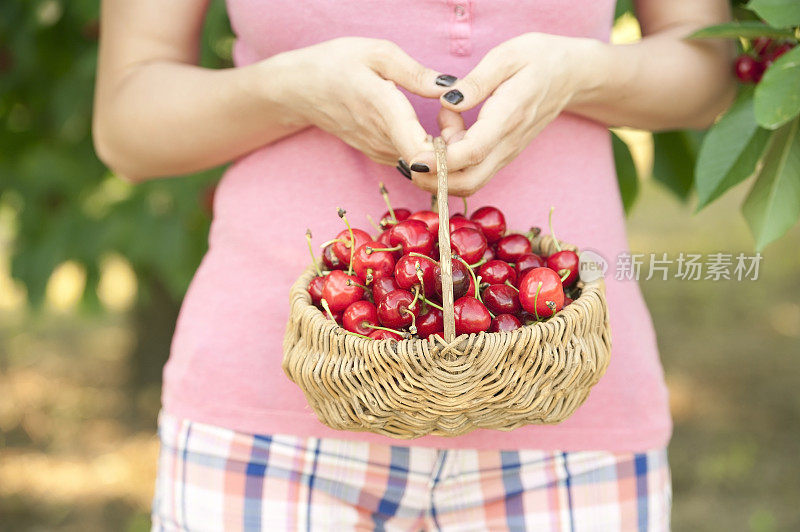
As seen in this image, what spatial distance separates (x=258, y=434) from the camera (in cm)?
113

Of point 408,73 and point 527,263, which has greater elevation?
point 408,73

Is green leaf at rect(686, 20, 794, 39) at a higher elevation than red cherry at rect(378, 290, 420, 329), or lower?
higher

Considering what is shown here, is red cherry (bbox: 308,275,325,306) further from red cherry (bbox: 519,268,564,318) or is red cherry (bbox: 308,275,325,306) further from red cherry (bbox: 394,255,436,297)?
red cherry (bbox: 519,268,564,318)

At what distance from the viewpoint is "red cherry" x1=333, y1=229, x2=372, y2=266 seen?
1032 millimetres

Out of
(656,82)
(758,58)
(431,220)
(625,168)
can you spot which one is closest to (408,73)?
(431,220)

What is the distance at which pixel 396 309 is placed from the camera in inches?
36.2

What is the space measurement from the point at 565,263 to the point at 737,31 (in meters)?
0.47

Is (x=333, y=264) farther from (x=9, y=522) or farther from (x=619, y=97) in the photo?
(x=9, y=522)

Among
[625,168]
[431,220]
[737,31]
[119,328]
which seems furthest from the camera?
[119,328]

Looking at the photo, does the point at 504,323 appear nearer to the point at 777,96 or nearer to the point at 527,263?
the point at 527,263

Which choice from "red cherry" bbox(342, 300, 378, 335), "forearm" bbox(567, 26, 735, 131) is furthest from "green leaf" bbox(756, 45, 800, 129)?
"red cherry" bbox(342, 300, 378, 335)

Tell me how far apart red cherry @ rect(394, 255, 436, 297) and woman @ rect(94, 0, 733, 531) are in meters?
0.16

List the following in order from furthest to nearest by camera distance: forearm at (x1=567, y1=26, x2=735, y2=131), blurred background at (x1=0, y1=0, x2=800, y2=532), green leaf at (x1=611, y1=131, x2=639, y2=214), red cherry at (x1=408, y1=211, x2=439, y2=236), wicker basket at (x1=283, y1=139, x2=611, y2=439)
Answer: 1. blurred background at (x1=0, y1=0, x2=800, y2=532)
2. green leaf at (x1=611, y1=131, x2=639, y2=214)
3. forearm at (x1=567, y1=26, x2=735, y2=131)
4. red cherry at (x1=408, y1=211, x2=439, y2=236)
5. wicker basket at (x1=283, y1=139, x2=611, y2=439)

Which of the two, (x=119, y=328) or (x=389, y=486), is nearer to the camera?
(x=389, y=486)
